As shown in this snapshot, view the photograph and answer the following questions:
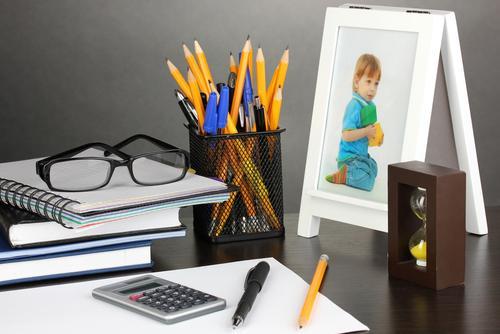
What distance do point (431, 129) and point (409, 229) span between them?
0.27m

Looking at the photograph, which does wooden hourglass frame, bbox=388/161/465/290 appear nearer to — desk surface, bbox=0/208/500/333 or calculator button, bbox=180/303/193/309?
desk surface, bbox=0/208/500/333

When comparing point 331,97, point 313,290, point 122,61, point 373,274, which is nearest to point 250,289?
point 313,290

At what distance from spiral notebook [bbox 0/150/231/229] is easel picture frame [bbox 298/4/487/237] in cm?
20

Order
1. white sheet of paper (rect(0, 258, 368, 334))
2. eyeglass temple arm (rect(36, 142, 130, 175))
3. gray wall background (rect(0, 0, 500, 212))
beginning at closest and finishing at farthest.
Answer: white sheet of paper (rect(0, 258, 368, 334)) → eyeglass temple arm (rect(36, 142, 130, 175)) → gray wall background (rect(0, 0, 500, 212))

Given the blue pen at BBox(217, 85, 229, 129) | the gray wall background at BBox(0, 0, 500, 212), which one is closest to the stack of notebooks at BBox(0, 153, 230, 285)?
the blue pen at BBox(217, 85, 229, 129)

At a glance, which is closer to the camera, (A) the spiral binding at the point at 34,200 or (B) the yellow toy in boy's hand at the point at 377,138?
(A) the spiral binding at the point at 34,200

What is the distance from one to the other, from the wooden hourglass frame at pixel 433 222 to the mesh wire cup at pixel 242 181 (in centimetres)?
24

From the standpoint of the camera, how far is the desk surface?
36.5 inches

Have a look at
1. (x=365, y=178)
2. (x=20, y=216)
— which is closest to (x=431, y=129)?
(x=365, y=178)

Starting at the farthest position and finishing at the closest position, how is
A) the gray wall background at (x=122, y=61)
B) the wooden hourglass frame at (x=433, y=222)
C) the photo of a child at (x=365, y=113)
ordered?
the gray wall background at (x=122, y=61) < the photo of a child at (x=365, y=113) < the wooden hourglass frame at (x=433, y=222)

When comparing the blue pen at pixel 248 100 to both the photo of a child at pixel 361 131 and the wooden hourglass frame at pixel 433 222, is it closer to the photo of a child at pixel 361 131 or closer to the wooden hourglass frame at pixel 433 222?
the photo of a child at pixel 361 131

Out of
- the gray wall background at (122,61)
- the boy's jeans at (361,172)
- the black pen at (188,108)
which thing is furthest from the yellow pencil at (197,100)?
the gray wall background at (122,61)

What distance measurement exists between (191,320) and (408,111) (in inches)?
18.3

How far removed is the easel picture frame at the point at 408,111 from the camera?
1.19 meters
